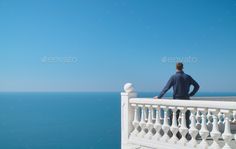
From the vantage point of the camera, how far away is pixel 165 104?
7.66 m

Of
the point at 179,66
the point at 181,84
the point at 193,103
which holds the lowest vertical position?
the point at 193,103

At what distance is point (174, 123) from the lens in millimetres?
7547

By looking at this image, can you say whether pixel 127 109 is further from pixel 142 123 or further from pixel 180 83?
pixel 180 83

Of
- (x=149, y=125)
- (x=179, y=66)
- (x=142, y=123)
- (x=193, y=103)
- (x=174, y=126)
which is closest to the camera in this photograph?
(x=193, y=103)

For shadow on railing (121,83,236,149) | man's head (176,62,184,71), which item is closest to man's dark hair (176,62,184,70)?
man's head (176,62,184,71)

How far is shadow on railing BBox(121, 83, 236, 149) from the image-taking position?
6758 millimetres

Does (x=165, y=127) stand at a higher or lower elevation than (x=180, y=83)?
lower

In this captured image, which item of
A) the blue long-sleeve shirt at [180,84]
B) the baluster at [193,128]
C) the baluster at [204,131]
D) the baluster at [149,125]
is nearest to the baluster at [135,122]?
the baluster at [149,125]

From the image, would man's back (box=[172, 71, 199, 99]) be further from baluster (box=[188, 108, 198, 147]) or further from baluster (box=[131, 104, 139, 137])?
baluster (box=[188, 108, 198, 147])

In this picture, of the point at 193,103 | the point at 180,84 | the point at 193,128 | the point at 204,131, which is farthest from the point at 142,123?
the point at 204,131

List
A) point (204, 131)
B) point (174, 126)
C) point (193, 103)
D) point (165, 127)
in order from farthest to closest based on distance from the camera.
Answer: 1. point (165, 127)
2. point (174, 126)
3. point (193, 103)
4. point (204, 131)

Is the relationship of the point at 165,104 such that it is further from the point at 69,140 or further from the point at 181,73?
the point at 69,140

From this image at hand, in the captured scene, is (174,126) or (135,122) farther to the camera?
(135,122)

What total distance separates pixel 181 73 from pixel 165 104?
1.00 metres
